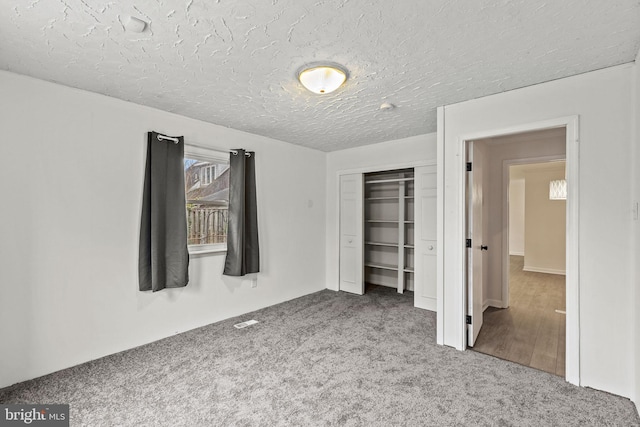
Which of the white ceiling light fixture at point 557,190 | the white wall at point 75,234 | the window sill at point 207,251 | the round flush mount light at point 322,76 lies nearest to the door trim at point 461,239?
the round flush mount light at point 322,76

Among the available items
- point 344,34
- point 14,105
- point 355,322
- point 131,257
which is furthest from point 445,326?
point 14,105

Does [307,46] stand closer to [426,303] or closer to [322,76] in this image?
[322,76]

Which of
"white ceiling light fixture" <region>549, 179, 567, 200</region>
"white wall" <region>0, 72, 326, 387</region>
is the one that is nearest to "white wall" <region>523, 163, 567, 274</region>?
"white ceiling light fixture" <region>549, 179, 567, 200</region>

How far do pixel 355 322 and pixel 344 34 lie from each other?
3.03 m

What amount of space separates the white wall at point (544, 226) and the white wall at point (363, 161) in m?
4.25

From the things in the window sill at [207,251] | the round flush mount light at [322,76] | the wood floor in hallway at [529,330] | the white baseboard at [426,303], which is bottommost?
the wood floor in hallway at [529,330]

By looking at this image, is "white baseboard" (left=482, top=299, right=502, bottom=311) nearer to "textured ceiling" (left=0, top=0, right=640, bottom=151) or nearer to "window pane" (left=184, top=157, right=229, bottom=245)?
"textured ceiling" (left=0, top=0, right=640, bottom=151)

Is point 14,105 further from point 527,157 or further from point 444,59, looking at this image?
point 527,157

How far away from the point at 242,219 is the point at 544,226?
657 centimetres

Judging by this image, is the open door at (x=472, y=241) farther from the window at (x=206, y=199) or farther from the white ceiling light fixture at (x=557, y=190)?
the white ceiling light fixture at (x=557, y=190)

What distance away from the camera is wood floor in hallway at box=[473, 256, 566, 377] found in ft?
8.95

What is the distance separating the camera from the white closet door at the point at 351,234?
4852 millimetres

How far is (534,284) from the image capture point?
17.9ft

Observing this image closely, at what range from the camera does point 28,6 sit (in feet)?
5.05
